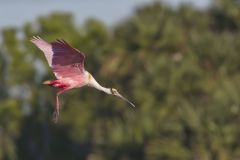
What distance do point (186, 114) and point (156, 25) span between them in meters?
7.18

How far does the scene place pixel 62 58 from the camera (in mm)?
13062

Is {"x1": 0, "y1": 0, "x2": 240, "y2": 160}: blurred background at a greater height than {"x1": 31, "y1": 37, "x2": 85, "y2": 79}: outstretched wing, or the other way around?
{"x1": 31, "y1": 37, "x2": 85, "y2": 79}: outstretched wing

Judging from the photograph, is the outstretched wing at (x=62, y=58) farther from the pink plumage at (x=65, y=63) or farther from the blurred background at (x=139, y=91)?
the blurred background at (x=139, y=91)

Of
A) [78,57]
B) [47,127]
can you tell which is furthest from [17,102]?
[78,57]

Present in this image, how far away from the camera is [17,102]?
38.0 meters

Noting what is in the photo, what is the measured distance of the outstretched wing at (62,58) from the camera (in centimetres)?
Answer: 1298

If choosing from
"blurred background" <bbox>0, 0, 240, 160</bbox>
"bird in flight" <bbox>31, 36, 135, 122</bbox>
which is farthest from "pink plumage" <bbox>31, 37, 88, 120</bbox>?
"blurred background" <bbox>0, 0, 240, 160</bbox>

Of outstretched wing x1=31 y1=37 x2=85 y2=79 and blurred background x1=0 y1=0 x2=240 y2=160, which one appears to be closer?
outstretched wing x1=31 y1=37 x2=85 y2=79

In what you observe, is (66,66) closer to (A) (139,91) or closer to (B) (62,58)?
(B) (62,58)

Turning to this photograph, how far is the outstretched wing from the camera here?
42.6ft

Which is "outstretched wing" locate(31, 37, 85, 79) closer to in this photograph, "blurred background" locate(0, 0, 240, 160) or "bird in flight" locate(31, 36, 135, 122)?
"bird in flight" locate(31, 36, 135, 122)

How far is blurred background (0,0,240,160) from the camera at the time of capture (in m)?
24.9

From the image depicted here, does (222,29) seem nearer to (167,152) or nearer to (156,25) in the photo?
(156,25)

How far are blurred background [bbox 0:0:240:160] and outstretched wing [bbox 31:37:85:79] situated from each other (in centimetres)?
1101
